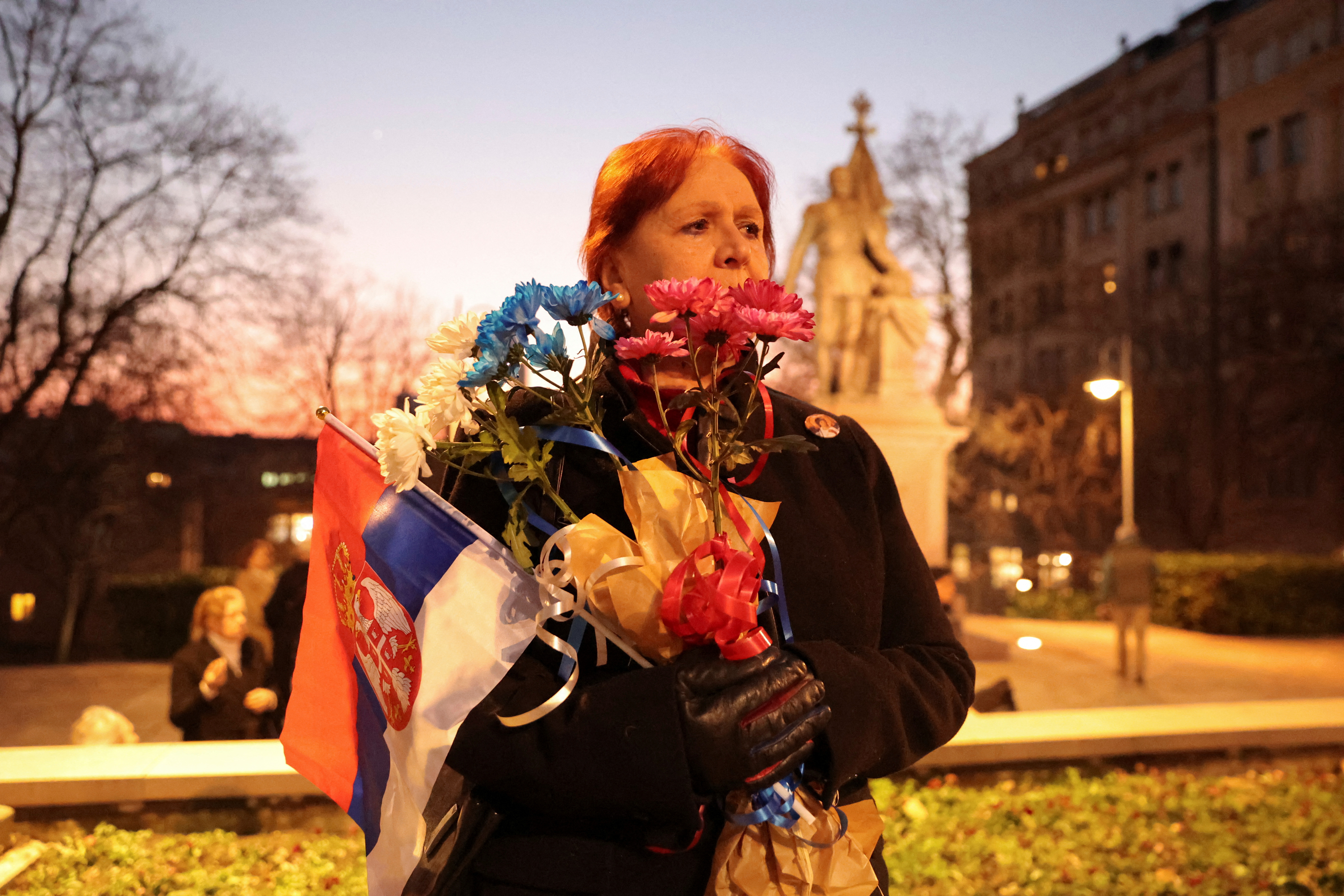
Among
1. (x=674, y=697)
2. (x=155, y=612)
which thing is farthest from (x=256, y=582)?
(x=674, y=697)

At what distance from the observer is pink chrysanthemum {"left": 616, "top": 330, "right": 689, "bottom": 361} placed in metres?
1.48

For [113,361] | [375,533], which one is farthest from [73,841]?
[113,361]

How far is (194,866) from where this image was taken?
381 centimetres

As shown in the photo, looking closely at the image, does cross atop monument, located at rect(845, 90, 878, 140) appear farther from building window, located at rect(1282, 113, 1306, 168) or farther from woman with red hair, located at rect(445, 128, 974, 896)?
building window, located at rect(1282, 113, 1306, 168)

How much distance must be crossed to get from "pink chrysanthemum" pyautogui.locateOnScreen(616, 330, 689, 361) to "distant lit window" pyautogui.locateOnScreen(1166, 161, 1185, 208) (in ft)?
130

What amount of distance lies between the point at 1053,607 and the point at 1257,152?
22.1 meters

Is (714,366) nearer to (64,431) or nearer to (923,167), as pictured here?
(64,431)

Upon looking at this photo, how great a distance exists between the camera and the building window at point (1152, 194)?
1471 inches

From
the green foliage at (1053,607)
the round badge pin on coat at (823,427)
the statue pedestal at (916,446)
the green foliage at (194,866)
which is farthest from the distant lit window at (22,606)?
the round badge pin on coat at (823,427)

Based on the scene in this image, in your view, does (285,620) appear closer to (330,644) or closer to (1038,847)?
(1038,847)

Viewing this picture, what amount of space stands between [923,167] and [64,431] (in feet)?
71.5

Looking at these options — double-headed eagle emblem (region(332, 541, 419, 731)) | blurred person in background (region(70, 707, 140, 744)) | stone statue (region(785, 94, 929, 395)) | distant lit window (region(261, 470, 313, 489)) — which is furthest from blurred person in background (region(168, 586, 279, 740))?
distant lit window (region(261, 470, 313, 489))

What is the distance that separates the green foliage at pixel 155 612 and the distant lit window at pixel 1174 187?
3342cm

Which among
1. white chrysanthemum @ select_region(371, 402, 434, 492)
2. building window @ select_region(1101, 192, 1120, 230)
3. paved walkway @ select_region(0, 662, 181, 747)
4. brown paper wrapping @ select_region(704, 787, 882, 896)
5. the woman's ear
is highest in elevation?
building window @ select_region(1101, 192, 1120, 230)
